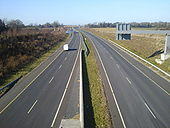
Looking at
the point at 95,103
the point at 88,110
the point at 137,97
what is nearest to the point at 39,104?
the point at 88,110

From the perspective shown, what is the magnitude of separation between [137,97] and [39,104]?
35.0ft

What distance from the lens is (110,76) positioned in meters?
30.0

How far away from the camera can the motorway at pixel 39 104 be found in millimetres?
16812

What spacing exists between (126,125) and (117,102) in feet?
15.1

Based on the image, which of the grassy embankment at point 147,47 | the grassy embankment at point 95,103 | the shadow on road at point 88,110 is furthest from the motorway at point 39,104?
the grassy embankment at point 147,47

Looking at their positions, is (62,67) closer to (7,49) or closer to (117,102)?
(7,49)

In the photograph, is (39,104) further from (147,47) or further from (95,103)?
(147,47)

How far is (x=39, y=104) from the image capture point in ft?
66.9

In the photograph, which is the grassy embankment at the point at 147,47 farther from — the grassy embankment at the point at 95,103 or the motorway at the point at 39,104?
the motorway at the point at 39,104

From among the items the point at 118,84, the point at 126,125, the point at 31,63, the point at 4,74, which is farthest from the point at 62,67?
the point at 126,125

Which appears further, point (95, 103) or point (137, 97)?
point (137, 97)

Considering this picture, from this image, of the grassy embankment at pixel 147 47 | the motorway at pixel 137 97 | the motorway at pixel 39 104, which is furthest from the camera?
the grassy embankment at pixel 147 47

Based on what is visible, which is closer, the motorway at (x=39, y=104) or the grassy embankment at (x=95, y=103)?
the grassy embankment at (x=95, y=103)

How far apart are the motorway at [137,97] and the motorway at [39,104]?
5.30 m
